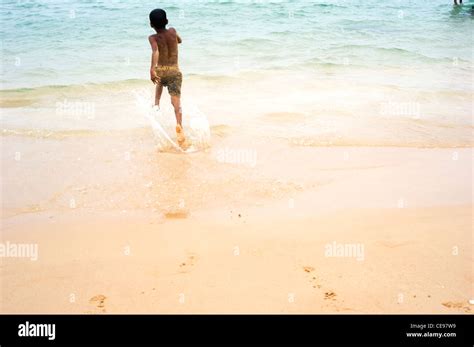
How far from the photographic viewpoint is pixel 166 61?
19.5 ft

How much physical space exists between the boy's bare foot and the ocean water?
1.33 meters

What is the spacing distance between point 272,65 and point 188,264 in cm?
914

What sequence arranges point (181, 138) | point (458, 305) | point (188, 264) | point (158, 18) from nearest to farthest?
1. point (458, 305)
2. point (188, 264)
3. point (158, 18)
4. point (181, 138)

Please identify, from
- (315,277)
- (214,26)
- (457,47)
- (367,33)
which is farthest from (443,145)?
(214,26)

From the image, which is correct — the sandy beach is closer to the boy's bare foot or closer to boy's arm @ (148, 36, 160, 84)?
the boy's bare foot

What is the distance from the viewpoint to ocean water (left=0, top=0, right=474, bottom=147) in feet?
24.1

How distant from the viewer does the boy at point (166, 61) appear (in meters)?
5.75

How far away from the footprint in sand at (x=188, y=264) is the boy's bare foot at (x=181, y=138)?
9.03ft
